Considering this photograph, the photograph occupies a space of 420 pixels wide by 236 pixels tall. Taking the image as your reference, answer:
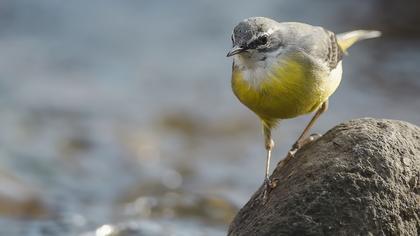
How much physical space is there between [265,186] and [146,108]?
746 cm

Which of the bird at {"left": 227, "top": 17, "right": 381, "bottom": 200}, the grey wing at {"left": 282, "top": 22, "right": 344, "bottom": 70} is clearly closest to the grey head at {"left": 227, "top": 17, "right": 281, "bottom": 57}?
the bird at {"left": 227, "top": 17, "right": 381, "bottom": 200}

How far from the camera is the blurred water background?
1009 centimetres

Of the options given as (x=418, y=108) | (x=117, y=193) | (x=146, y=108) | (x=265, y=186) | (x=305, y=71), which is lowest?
(x=265, y=186)

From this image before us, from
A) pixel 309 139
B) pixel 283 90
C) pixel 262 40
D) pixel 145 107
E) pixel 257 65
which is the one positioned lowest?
pixel 309 139

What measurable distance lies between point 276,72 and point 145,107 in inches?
287

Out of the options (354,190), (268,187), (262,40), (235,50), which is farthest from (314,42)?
(354,190)

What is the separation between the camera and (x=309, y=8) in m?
16.0

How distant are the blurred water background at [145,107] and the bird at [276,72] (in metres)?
3.01

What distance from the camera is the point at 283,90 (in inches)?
245

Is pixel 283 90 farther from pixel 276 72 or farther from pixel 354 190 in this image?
pixel 354 190

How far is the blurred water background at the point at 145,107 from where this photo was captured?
10086 mm

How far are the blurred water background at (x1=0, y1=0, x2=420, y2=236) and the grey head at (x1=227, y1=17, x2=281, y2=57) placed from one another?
3.22 metres

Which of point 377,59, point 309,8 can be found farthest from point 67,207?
point 309,8

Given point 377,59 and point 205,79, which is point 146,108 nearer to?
point 205,79
